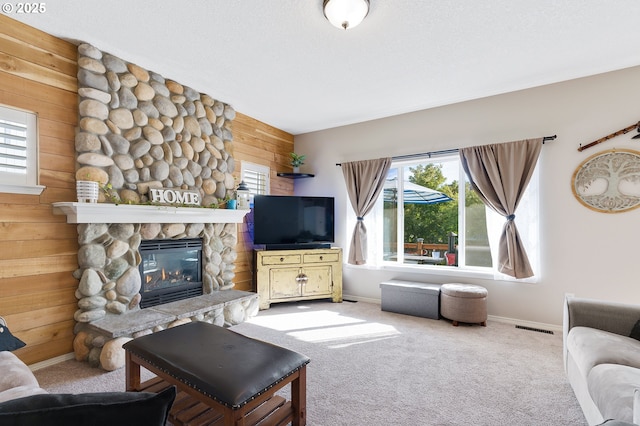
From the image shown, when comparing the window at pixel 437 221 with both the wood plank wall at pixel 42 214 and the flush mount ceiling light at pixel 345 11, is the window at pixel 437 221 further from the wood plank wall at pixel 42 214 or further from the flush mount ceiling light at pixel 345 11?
the wood plank wall at pixel 42 214

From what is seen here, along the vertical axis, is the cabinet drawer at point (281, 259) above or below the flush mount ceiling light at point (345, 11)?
below

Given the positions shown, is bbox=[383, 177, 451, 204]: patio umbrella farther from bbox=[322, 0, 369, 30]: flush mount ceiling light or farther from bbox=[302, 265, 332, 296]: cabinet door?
bbox=[322, 0, 369, 30]: flush mount ceiling light

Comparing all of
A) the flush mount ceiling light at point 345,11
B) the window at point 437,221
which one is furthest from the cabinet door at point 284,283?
the flush mount ceiling light at point 345,11

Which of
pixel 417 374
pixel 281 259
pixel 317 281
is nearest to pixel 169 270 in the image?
pixel 281 259

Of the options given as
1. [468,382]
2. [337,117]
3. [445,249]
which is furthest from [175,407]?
[337,117]

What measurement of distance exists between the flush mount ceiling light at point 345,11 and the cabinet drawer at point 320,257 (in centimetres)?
297

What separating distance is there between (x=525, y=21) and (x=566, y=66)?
1.11 m

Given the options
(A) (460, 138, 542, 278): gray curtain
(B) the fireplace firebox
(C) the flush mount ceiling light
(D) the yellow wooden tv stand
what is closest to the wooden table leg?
(B) the fireplace firebox

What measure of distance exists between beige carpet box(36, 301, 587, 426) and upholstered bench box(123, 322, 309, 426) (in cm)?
35

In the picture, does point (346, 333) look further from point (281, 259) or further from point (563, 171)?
point (563, 171)

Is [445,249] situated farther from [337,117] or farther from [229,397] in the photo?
[229,397]

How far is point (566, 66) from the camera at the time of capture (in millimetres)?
3000

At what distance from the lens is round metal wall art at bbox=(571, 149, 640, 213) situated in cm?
297

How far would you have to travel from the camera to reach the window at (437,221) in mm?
3633
